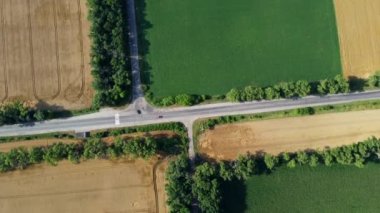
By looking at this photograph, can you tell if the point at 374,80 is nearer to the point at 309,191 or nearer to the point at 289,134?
the point at 289,134

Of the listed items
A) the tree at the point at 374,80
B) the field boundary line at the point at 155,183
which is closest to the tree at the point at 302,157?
the tree at the point at 374,80

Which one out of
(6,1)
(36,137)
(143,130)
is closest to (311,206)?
(143,130)

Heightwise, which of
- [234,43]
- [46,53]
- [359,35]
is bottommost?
[359,35]

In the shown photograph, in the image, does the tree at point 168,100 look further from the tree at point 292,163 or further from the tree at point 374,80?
the tree at point 374,80

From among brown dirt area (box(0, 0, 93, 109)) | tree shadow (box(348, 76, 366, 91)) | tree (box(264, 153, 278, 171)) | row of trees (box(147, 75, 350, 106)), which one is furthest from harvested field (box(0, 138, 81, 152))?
tree shadow (box(348, 76, 366, 91))

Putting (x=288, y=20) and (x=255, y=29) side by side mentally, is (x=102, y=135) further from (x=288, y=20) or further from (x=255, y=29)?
(x=288, y=20)

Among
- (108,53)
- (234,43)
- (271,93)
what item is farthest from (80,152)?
(271,93)

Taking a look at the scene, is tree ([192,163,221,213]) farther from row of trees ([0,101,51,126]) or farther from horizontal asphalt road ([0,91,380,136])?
row of trees ([0,101,51,126])
